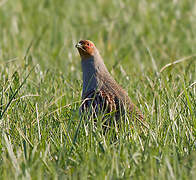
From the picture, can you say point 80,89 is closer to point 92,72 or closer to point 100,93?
point 92,72

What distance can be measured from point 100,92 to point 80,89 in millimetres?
469

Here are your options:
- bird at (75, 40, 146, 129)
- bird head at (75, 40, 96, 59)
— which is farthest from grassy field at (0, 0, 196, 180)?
bird head at (75, 40, 96, 59)

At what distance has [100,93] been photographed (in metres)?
3.52

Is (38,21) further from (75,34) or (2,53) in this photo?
(2,53)

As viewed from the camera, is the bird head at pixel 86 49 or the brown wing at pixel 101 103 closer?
the brown wing at pixel 101 103

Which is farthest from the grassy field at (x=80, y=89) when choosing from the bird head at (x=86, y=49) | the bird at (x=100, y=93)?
the bird head at (x=86, y=49)

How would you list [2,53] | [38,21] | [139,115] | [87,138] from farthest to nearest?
1. [38,21]
2. [2,53]
3. [139,115]
4. [87,138]

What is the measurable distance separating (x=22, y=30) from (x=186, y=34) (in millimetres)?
2580

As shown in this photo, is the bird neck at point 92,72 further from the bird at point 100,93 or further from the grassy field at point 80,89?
the grassy field at point 80,89

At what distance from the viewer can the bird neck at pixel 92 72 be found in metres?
3.64

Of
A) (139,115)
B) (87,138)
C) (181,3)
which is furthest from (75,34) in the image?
(87,138)

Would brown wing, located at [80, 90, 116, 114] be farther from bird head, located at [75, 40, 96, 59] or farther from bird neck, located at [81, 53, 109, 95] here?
bird head, located at [75, 40, 96, 59]

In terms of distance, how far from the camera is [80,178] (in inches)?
93.5

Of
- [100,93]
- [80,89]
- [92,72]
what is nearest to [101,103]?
[100,93]
